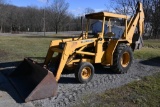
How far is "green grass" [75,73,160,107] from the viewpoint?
242 inches

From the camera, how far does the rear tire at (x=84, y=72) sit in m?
7.60

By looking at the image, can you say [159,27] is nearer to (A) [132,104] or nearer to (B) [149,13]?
(B) [149,13]

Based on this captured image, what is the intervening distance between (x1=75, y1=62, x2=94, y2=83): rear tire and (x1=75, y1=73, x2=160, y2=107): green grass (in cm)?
99

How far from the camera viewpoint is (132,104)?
616 centimetres

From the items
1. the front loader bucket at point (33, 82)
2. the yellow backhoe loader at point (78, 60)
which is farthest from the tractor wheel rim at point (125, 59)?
the front loader bucket at point (33, 82)

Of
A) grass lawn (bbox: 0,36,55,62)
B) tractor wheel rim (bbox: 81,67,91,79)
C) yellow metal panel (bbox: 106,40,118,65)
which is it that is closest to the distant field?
grass lawn (bbox: 0,36,55,62)

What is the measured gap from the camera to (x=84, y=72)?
25.8ft

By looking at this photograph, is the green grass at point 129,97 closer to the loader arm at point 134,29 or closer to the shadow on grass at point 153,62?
the loader arm at point 134,29

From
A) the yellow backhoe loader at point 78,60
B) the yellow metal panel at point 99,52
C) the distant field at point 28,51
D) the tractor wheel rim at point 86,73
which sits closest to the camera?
the yellow backhoe loader at point 78,60

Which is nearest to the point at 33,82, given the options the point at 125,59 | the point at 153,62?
the point at 125,59

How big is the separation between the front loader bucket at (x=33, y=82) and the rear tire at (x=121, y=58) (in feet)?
9.54

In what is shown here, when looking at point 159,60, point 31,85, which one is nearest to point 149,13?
point 159,60

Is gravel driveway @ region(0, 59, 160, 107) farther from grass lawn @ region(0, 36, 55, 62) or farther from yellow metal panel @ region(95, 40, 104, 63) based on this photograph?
grass lawn @ region(0, 36, 55, 62)

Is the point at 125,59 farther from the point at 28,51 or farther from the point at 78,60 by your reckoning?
the point at 28,51
